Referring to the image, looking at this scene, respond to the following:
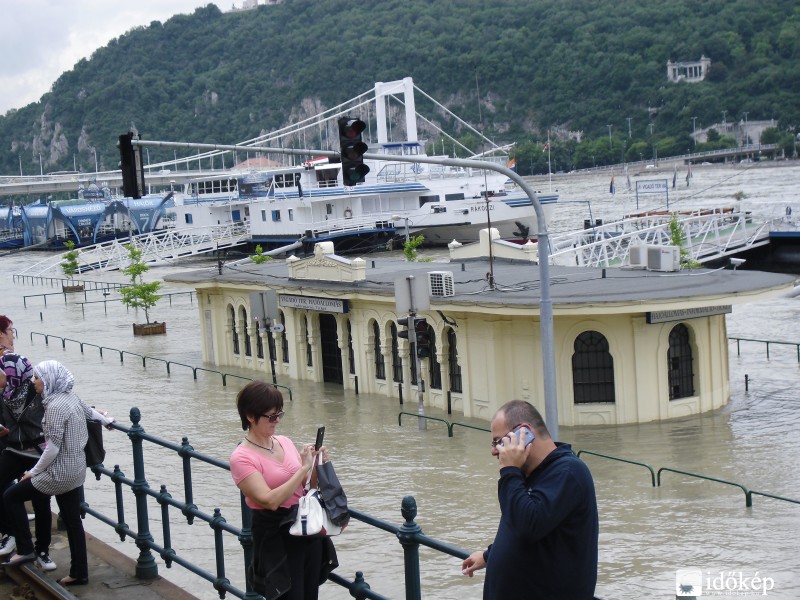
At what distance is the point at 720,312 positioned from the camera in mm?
22969

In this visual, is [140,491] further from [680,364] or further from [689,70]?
[689,70]

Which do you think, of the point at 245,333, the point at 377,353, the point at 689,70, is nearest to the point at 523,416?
the point at 377,353

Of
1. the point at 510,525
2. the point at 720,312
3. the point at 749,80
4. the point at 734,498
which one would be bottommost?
the point at 734,498

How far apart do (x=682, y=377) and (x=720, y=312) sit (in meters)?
1.44

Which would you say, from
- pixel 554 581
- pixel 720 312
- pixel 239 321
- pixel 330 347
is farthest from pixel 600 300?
pixel 554 581

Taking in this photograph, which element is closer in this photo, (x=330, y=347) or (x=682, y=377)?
(x=682, y=377)

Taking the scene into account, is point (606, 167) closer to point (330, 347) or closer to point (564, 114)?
point (564, 114)

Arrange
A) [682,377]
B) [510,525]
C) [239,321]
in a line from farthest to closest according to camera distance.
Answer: [239,321]
[682,377]
[510,525]

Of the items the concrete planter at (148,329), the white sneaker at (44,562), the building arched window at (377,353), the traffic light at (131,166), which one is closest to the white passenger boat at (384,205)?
the concrete planter at (148,329)

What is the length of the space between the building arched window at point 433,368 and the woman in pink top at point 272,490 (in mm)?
18215

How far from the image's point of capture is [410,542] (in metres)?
6.38

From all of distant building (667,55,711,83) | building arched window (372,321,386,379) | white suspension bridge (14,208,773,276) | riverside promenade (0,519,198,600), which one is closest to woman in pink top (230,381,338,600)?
riverside promenade (0,519,198,600)

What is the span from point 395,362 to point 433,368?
1.42 m

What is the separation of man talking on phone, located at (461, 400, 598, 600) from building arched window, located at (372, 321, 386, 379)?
2134 cm
